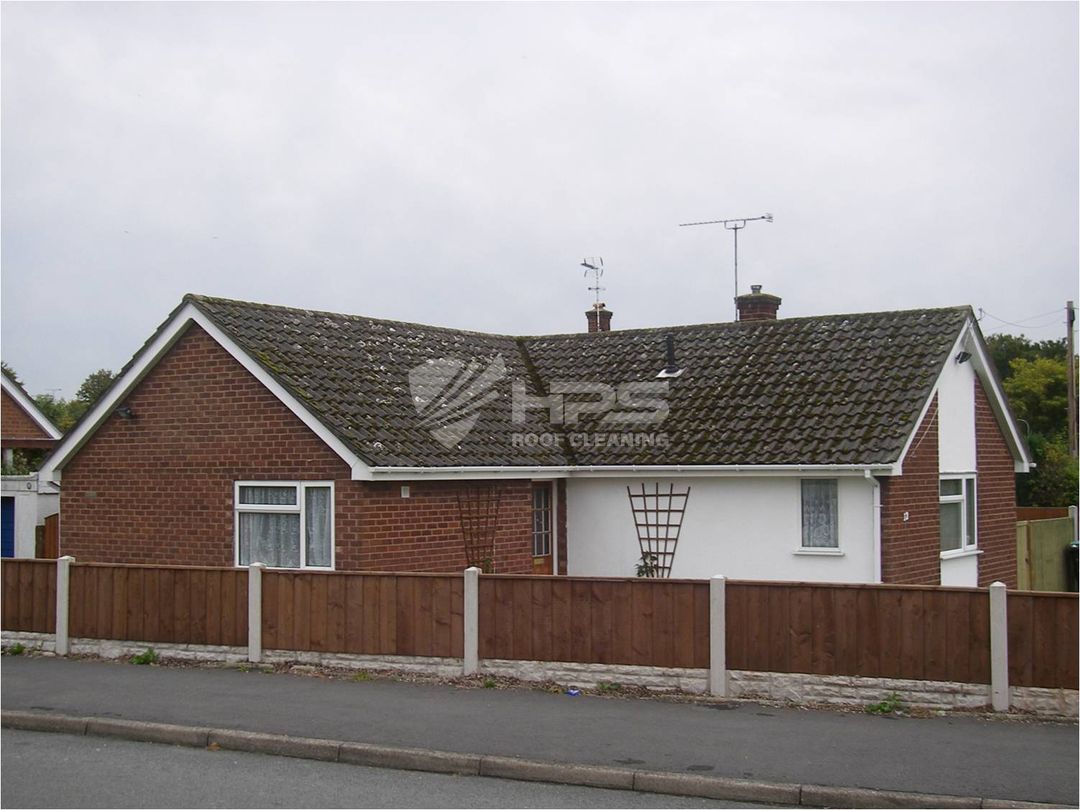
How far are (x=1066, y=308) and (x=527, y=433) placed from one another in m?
27.2

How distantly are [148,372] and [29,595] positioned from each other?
145 inches

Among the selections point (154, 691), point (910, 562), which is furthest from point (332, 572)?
point (910, 562)

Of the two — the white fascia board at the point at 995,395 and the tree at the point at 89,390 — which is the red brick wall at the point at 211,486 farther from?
the tree at the point at 89,390

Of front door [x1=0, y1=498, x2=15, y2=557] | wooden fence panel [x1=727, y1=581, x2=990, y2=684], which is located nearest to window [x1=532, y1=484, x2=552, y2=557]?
wooden fence panel [x1=727, y1=581, x2=990, y2=684]

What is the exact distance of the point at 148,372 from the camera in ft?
58.6

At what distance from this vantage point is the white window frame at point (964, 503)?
19.0 m

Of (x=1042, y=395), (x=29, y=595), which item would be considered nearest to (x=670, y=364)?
(x=29, y=595)

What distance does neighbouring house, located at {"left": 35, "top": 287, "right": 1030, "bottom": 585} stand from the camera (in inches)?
658

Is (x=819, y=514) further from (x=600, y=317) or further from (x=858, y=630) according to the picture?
(x=600, y=317)

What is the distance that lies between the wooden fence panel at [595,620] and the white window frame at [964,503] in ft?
24.8

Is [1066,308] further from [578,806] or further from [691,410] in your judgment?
[578,806]

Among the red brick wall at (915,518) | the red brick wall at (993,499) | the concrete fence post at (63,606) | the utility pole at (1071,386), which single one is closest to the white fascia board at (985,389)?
the red brick wall at (993,499)

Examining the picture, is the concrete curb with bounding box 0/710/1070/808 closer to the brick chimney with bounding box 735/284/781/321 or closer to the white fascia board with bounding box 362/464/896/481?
the white fascia board with bounding box 362/464/896/481

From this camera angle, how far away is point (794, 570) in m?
17.7
